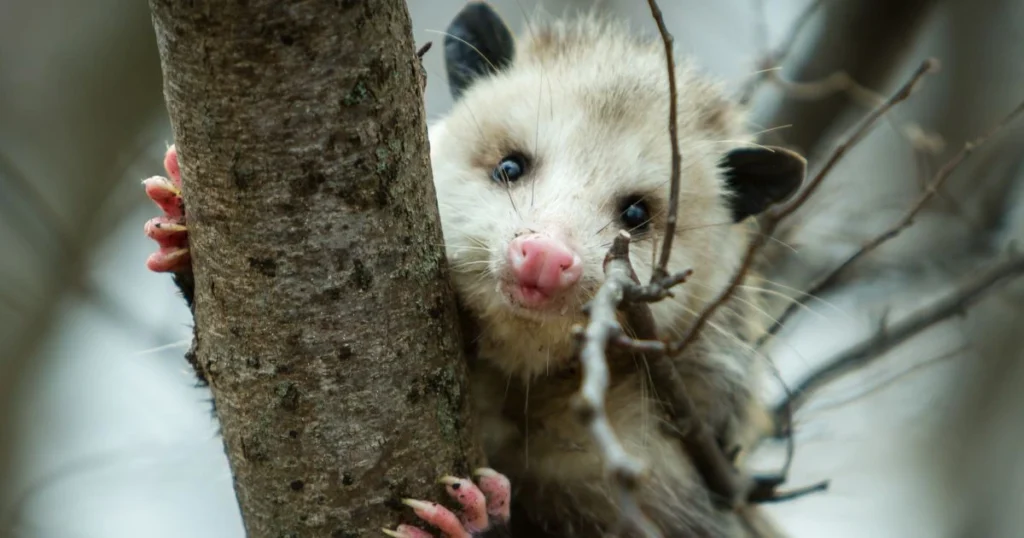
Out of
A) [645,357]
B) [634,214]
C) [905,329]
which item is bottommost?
[645,357]

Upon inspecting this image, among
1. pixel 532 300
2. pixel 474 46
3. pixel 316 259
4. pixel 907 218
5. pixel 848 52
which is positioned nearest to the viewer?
pixel 316 259

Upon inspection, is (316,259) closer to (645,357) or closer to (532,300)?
(532,300)

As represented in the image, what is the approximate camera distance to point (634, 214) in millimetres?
2562

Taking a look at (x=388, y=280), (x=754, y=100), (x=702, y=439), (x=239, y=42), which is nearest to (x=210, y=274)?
(x=388, y=280)

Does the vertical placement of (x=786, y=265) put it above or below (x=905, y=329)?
above

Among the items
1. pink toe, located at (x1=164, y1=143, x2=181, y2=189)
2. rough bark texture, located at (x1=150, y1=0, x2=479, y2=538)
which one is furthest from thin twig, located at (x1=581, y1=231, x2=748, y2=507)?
pink toe, located at (x1=164, y1=143, x2=181, y2=189)

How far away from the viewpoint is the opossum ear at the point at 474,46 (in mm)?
2893

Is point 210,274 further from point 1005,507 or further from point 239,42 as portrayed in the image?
point 1005,507

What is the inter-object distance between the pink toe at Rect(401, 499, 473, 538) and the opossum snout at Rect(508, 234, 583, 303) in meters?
0.47

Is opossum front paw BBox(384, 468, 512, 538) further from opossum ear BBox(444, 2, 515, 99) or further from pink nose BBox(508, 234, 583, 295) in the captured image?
opossum ear BBox(444, 2, 515, 99)

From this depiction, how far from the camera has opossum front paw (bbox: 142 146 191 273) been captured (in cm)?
202

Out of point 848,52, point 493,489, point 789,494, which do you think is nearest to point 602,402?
point 493,489

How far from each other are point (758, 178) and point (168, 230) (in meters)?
1.58

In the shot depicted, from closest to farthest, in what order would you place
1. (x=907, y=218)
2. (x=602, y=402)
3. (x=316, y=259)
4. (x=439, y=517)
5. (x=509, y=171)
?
(x=602, y=402)
(x=316, y=259)
(x=439, y=517)
(x=907, y=218)
(x=509, y=171)
